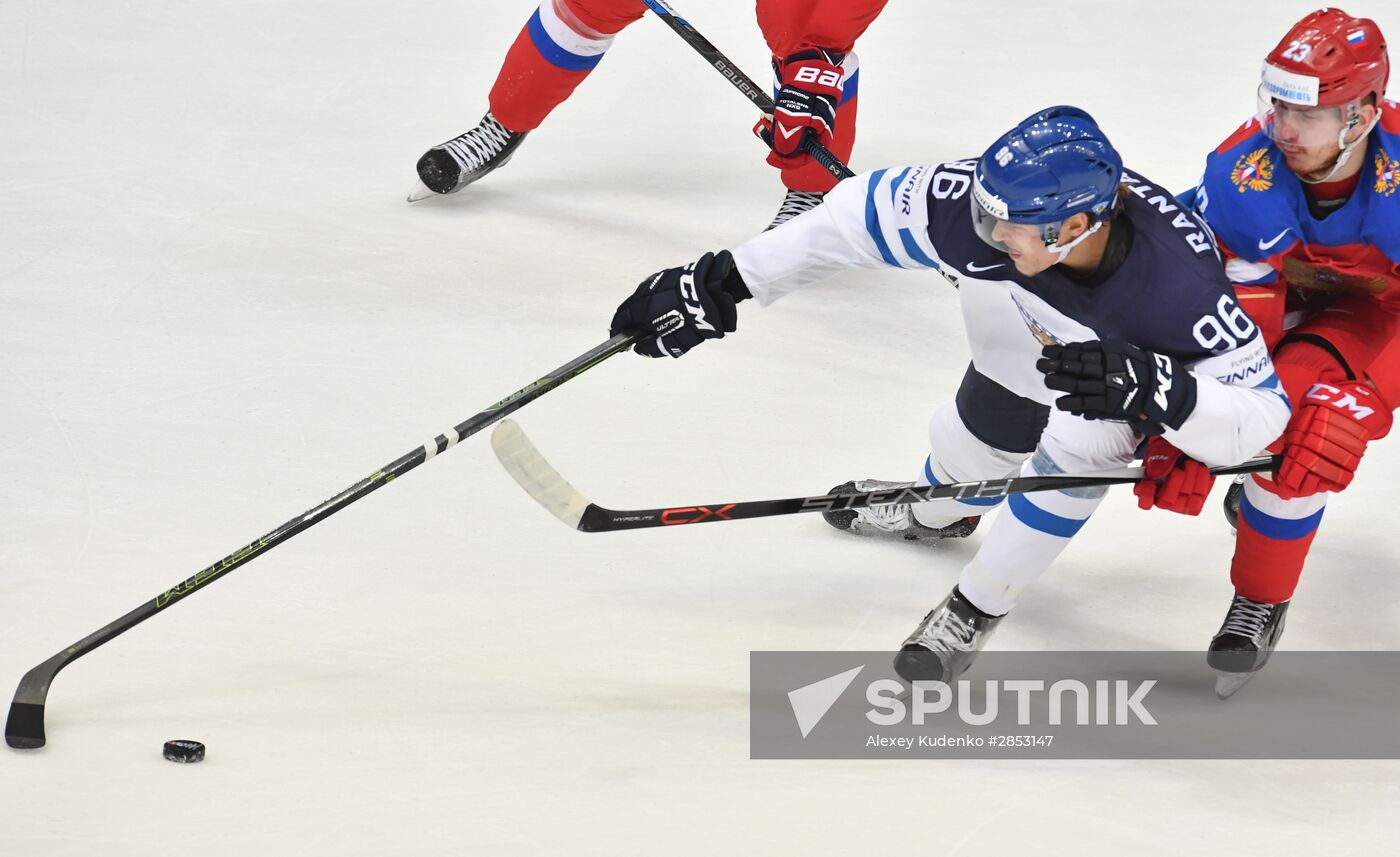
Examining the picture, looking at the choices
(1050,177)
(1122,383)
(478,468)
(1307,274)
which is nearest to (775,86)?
(478,468)

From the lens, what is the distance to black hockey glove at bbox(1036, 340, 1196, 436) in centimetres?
220

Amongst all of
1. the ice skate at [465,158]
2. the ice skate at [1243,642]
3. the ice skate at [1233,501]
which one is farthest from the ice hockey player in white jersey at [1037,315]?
the ice skate at [465,158]

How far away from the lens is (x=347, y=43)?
5.29 meters

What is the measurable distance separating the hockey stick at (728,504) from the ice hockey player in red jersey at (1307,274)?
0.08m

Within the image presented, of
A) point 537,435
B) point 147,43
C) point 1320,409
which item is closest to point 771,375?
point 537,435

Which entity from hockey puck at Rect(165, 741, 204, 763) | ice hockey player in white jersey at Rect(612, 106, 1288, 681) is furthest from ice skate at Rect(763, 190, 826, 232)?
hockey puck at Rect(165, 741, 204, 763)

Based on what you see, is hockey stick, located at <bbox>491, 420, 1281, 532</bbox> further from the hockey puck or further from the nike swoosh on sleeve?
the hockey puck

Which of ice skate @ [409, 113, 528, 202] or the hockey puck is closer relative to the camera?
the hockey puck

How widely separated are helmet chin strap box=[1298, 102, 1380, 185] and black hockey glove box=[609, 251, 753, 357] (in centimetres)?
92

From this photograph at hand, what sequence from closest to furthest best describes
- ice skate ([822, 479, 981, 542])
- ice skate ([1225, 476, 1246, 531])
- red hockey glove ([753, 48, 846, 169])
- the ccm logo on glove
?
the ccm logo on glove → ice skate ([822, 479, 981, 542]) → ice skate ([1225, 476, 1246, 531]) → red hockey glove ([753, 48, 846, 169])

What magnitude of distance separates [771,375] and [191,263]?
1464mm

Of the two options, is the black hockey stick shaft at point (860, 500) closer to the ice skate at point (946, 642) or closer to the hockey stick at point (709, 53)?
the ice skate at point (946, 642)

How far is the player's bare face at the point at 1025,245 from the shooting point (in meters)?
2.26

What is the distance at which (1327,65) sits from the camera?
241 centimetres
